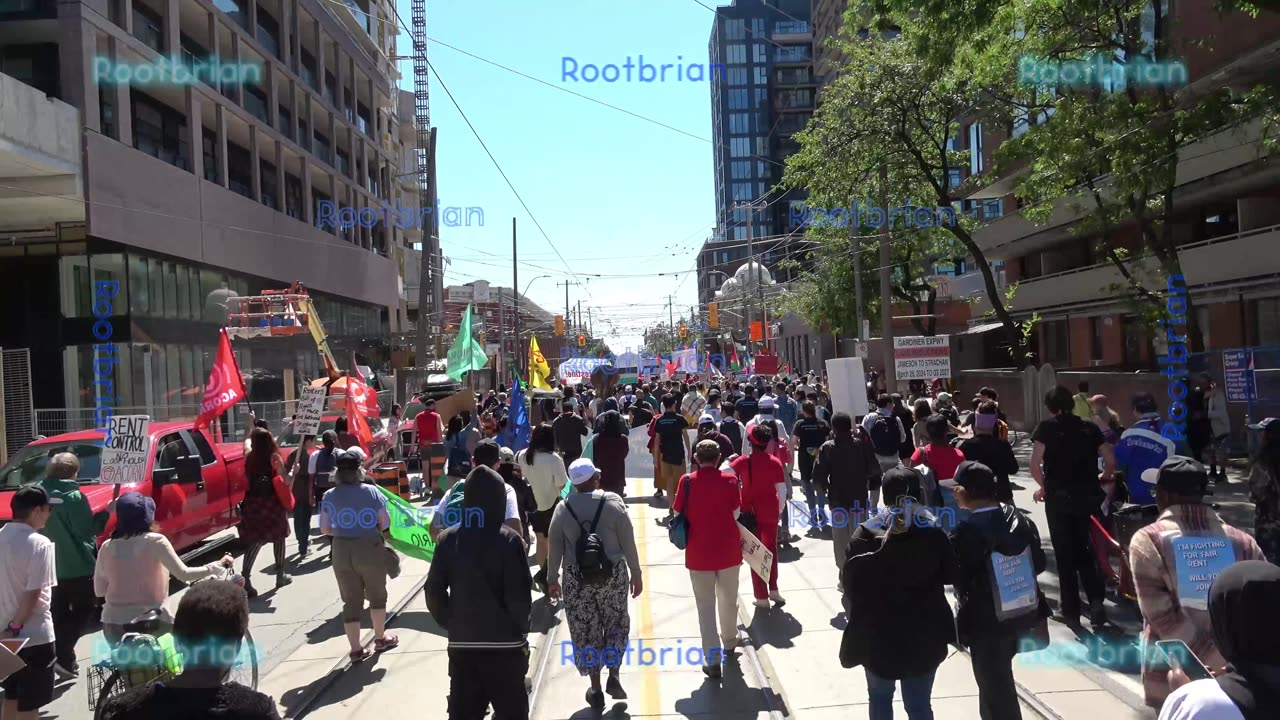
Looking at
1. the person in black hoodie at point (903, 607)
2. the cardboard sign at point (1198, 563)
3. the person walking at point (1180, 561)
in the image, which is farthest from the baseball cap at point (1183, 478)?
the person in black hoodie at point (903, 607)

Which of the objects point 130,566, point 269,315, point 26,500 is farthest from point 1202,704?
point 269,315

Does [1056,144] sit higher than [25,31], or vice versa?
[25,31]

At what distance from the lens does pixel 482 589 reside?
16.6 ft

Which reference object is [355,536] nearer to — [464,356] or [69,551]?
[69,551]

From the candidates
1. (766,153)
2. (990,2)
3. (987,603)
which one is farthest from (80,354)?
(766,153)

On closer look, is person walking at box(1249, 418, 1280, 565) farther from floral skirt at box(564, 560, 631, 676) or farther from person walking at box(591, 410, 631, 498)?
person walking at box(591, 410, 631, 498)

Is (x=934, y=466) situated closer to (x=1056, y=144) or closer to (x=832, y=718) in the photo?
(x=832, y=718)

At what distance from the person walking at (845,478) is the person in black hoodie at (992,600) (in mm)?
4114

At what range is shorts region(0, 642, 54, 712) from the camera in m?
5.49

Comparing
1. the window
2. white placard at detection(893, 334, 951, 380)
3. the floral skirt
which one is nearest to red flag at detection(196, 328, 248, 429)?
the floral skirt

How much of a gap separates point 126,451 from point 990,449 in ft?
26.5

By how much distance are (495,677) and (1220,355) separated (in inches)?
685

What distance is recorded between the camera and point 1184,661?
12.4 feet

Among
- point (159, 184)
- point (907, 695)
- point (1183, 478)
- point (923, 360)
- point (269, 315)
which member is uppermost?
point (159, 184)
